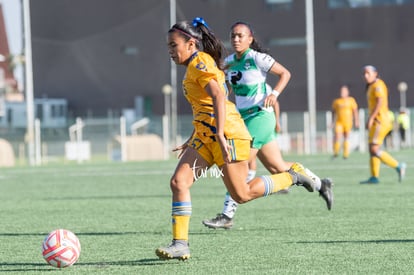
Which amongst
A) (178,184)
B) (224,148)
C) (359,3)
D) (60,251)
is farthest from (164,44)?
(60,251)

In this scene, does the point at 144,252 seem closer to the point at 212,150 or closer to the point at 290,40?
the point at 212,150

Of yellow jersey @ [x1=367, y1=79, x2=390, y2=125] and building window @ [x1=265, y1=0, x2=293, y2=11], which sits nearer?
yellow jersey @ [x1=367, y1=79, x2=390, y2=125]

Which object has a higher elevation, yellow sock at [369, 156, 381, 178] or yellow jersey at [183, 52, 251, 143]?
yellow jersey at [183, 52, 251, 143]

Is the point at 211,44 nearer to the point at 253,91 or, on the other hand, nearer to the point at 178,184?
the point at 178,184

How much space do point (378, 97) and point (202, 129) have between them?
9058 mm

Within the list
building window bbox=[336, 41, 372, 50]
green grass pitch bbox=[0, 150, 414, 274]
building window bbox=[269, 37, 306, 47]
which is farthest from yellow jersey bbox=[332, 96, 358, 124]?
building window bbox=[269, 37, 306, 47]

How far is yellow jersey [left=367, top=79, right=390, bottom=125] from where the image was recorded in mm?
16297

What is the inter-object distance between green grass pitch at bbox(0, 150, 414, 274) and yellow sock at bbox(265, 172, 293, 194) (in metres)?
0.49

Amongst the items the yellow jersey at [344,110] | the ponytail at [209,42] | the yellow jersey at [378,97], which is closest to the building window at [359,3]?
the yellow jersey at [344,110]

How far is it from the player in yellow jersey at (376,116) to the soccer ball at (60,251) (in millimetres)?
9493

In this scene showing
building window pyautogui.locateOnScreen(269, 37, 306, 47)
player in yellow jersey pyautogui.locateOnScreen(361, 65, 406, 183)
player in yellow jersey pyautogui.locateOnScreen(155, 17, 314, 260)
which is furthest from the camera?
building window pyautogui.locateOnScreen(269, 37, 306, 47)

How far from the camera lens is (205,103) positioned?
25.3ft

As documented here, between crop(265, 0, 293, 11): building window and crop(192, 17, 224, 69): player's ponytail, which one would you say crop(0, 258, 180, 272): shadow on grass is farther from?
crop(265, 0, 293, 11): building window

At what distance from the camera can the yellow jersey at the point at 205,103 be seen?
24.6ft
